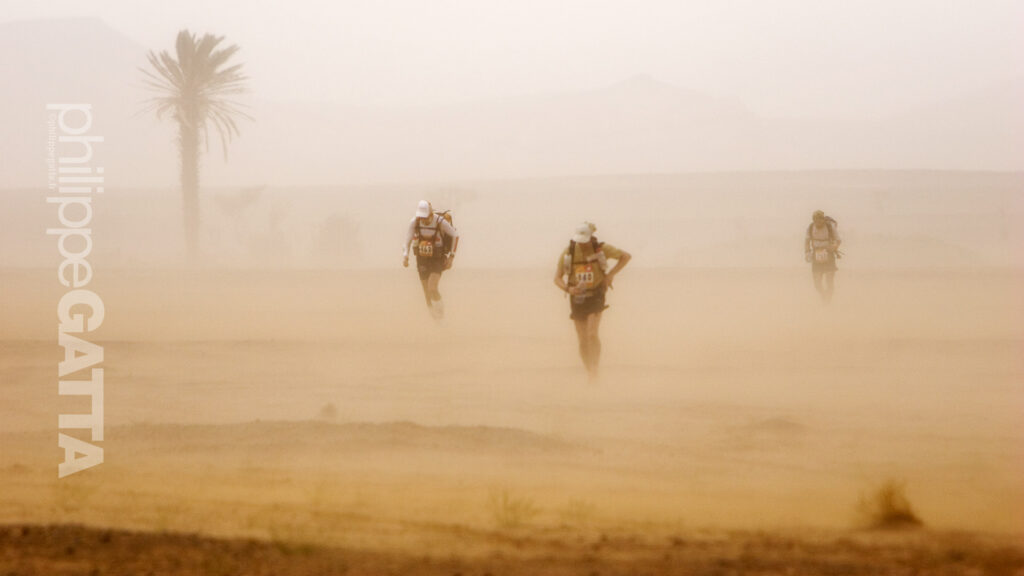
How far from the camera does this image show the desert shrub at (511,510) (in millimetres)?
8242

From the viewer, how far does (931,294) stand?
102ft

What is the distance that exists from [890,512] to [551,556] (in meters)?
2.33

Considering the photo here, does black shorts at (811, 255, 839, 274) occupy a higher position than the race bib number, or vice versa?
black shorts at (811, 255, 839, 274)

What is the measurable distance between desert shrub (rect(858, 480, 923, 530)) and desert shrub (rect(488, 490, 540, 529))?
2177 mm

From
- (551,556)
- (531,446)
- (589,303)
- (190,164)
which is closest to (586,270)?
(589,303)

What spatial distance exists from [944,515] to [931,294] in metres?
23.9

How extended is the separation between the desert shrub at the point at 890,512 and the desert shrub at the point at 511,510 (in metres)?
2.18

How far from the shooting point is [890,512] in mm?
8172

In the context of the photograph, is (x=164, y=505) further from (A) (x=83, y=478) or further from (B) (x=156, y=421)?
(B) (x=156, y=421)

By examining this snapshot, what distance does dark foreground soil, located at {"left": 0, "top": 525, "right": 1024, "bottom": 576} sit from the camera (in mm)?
7094

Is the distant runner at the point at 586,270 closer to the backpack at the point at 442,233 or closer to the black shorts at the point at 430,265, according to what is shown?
the backpack at the point at 442,233

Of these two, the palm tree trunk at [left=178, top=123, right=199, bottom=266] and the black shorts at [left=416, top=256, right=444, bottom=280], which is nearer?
the black shorts at [left=416, top=256, right=444, bottom=280]

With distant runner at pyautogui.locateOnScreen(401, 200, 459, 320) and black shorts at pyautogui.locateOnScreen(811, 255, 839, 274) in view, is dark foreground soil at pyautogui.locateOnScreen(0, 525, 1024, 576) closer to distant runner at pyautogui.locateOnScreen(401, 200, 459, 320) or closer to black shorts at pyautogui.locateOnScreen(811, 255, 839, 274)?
distant runner at pyautogui.locateOnScreen(401, 200, 459, 320)

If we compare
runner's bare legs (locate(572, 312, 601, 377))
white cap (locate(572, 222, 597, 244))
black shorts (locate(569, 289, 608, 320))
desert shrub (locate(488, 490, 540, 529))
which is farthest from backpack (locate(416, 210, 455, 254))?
desert shrub (locate(488, 490, 540, 529))
